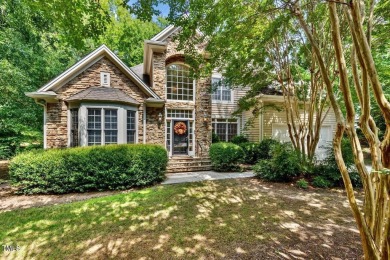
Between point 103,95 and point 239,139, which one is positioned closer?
point 103,95

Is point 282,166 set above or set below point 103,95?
below

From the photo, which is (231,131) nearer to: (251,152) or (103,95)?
(251,152)

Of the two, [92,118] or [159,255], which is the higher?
[92,118]

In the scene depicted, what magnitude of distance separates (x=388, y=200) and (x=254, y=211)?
3.27 m

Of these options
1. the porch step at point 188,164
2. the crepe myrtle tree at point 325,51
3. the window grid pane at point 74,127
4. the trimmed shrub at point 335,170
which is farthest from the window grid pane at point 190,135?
the trimmed shrub at point 335,170

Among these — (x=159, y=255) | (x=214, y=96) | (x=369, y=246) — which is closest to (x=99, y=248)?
(x=159, y=255)

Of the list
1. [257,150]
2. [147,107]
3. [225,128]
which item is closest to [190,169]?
[147,107]

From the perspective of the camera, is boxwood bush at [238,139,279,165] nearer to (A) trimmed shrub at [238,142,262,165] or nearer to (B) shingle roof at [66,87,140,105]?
(A) trimmed shrub at [238,142,262,165]

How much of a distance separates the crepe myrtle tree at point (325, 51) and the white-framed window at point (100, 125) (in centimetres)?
408

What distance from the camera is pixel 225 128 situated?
1355 centimetres

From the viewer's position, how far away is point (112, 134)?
8594mm

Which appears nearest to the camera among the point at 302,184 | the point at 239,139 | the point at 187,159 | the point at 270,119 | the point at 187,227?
the point at 187,227

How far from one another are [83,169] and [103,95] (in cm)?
343

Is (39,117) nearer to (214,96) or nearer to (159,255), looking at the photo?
(214,96)
